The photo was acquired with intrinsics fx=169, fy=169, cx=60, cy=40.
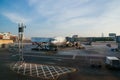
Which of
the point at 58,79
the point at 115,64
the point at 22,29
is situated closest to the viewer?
the point at 58,79

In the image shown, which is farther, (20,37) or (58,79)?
(20,37)

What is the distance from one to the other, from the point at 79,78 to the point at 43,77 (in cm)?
546

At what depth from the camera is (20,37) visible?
1500 inches

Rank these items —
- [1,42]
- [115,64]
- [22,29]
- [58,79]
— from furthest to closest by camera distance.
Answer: [1,42]
[22,29]
[115,64]
[58,79]

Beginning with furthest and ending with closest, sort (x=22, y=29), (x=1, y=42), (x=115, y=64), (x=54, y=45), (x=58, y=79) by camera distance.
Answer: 1. (x=1, y=42)
2. (x=54, y=45)
3. (x=22, y=29)
4. (x=115, y=64)
5. (x=58, y=79)

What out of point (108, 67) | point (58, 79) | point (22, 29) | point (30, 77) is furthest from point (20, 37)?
point (108, 67)

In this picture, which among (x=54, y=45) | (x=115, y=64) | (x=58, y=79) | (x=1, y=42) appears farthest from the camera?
(x=1, y=42)

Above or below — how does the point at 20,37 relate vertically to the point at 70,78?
above

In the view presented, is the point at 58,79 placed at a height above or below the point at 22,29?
below

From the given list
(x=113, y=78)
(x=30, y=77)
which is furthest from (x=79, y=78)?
(x=30, y=77)

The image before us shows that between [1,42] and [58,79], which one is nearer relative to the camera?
[58,79]

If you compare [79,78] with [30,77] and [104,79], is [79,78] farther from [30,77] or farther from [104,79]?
[30,77]

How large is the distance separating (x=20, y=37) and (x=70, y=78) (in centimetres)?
1776

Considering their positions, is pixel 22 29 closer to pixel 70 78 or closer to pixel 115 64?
pixel 70 78
